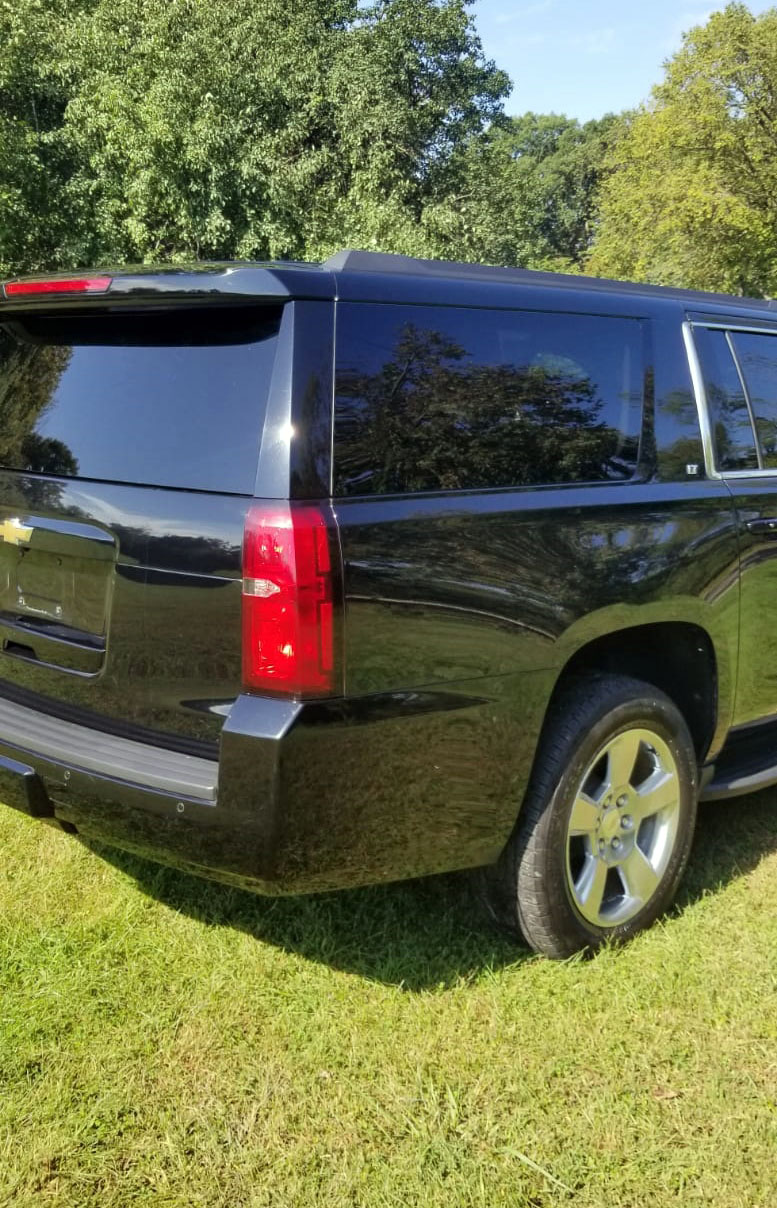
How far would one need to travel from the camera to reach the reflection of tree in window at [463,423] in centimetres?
226

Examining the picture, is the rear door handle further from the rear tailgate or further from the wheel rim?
the rear tailgate

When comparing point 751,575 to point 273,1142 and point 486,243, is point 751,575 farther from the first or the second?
point 486,243

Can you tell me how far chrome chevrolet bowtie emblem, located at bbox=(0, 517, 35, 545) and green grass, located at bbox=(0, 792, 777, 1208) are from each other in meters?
1.18

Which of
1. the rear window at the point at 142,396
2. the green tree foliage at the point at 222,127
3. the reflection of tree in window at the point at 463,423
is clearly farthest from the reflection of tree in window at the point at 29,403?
the green tree foliage at the point at 222,127

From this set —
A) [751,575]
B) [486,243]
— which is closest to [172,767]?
[751,575]

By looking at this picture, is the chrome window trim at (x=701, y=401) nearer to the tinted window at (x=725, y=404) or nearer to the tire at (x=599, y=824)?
the tinted window at (x=725, y=404)

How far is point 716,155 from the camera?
2722 cm

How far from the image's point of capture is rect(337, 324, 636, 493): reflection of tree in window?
2.26m

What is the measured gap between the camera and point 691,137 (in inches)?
1066

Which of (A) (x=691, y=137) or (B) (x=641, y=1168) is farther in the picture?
(A) (x=691, y=137)

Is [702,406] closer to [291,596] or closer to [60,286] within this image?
[291,596]

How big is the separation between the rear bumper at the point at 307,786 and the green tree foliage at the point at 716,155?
89.7ft

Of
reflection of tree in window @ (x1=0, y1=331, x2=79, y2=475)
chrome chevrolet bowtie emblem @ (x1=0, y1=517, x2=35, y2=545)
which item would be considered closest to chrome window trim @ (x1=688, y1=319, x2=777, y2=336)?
reflection of tree in window @ (x1=0, y1=331, x2=79, y2=475)

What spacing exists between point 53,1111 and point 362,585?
1.40 metres
